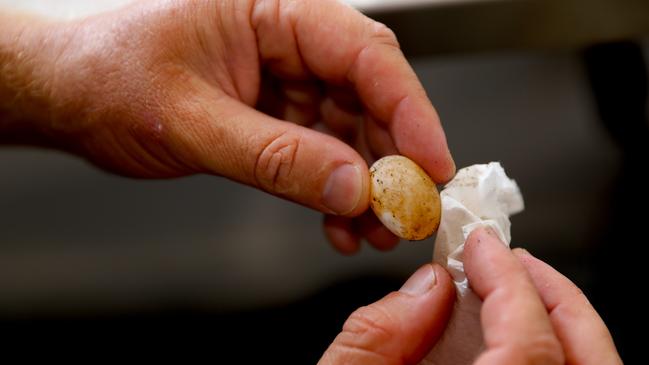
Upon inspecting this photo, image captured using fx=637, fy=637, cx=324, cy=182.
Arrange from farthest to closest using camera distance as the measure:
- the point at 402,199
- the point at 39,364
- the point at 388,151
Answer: the point at 39,364 → the point at 388,151 → the point at 402,199

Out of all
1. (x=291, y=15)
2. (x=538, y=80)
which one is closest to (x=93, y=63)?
(x=291, y=15)

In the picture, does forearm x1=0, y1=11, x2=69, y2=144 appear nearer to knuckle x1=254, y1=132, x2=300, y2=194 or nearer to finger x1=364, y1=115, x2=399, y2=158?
knuckle x1=254, y1=132, x2=300, y2=194

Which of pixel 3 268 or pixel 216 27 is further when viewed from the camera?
pixel 3 268

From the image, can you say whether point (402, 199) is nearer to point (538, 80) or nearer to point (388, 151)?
point (388, 151)

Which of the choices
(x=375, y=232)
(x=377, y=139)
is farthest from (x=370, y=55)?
(x=375, y=232)

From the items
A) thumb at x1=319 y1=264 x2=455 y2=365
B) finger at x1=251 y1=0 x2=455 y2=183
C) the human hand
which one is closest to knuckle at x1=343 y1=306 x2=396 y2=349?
thumb at x1=319 y1=264 x2=455 y2=365

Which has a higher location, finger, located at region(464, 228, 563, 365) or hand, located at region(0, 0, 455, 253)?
hand, located at region(0, 0, 455, 253)

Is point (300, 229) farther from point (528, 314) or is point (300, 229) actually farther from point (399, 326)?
point (528, 314)
